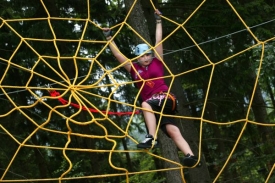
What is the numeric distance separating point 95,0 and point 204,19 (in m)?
1.47

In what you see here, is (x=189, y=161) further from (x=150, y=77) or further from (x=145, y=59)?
(x=145, y=59)

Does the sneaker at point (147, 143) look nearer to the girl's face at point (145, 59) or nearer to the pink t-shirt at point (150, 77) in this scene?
the pink t-shirt at point (150, 77)

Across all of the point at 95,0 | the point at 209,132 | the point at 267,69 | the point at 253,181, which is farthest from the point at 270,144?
the point at 209,132

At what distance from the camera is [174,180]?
679cm

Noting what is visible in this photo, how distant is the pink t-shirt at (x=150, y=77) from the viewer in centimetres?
425

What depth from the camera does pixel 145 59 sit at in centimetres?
440

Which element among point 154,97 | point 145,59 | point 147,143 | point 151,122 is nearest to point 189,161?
point 147,143

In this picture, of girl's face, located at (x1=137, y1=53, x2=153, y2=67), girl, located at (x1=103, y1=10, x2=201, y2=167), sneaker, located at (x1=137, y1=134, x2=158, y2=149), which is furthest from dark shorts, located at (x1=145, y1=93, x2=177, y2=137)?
girl's face, located at (x1=137, y1=53, x2=153, y2=67)

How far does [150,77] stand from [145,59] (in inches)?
A: 5.8

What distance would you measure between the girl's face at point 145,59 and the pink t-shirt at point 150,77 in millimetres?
24

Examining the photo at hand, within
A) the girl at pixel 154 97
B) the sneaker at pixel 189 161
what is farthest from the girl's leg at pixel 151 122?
the sneaker at pixel 189 161

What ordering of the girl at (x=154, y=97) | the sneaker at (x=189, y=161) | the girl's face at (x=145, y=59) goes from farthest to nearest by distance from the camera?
1. the girl's face at (x=145, y=59)
2. the girl at (x=154, y=97)
3. the sneaker at (x=189, y=161)

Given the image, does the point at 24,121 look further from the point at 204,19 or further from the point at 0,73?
the point at 204,19

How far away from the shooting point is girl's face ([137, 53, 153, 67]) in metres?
4.41
